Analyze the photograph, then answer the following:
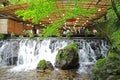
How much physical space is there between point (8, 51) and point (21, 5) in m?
4.01

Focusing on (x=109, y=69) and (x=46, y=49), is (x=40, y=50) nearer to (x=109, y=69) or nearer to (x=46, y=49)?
(x=46, y=49)

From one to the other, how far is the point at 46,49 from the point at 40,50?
48 cm

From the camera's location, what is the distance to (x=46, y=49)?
1822 centimetres

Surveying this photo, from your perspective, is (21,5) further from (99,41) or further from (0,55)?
(99,41)

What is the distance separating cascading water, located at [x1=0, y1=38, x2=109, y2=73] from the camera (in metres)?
17.1

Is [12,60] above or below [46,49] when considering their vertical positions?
below

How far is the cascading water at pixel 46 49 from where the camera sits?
17109 mm

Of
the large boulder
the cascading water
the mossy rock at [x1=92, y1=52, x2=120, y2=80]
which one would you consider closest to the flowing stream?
the cascading water

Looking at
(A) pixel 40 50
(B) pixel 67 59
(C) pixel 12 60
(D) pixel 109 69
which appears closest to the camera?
(D) pixel 109 69

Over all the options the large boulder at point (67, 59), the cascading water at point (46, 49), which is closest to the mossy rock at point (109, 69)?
the large boulder at point (67, 59)

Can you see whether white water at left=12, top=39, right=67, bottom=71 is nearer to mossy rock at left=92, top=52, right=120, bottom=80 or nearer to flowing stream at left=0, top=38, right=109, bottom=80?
flowing stream at left=0, top=38, right=109, bottom=80

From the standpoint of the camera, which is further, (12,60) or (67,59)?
(12,60)

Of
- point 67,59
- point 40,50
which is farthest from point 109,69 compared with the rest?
point 40,50

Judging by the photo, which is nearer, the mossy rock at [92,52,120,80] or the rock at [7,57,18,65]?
the mossy rock at [92,52,120,80]
